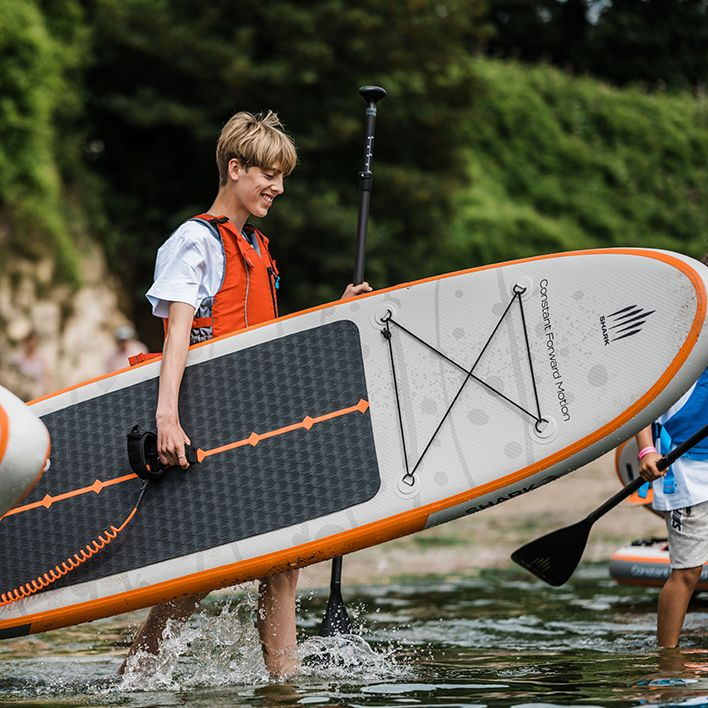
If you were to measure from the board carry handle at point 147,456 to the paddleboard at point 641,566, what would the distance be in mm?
2574

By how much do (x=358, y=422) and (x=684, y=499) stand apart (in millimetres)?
1164

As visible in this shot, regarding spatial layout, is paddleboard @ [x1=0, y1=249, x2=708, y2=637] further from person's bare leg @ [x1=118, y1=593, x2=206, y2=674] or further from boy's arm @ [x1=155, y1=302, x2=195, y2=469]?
boy's arm @ [x1=155, y1=302, x2=195, y2=469]

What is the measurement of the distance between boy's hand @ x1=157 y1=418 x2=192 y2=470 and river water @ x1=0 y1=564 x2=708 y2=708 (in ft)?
1.84

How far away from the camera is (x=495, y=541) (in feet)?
27.5

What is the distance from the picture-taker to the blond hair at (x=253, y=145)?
4.09m

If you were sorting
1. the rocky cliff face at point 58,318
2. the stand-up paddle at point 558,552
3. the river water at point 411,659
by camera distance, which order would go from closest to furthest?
the river water at point 411,659 → the stand-up paddle at point 558,552 → the rocky cliff face at point 58,318

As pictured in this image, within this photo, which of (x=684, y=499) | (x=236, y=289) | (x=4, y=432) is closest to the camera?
(x=4, y=432)

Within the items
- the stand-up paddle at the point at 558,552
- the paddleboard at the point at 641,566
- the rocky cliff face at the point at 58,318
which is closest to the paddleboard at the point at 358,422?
the stand-up paddle at the point at 558,552

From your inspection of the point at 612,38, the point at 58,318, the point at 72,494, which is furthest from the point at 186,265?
the point at 612,38

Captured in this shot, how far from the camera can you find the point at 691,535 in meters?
4.48

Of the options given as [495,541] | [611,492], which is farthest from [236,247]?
[611,492]

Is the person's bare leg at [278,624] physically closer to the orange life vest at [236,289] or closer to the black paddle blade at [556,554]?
the orange life vest at [236,289]

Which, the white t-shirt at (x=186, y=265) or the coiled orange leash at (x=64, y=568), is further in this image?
the coiled orange leash at (x=64, y=568)

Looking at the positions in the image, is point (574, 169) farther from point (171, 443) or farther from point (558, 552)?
point (171, 443)
